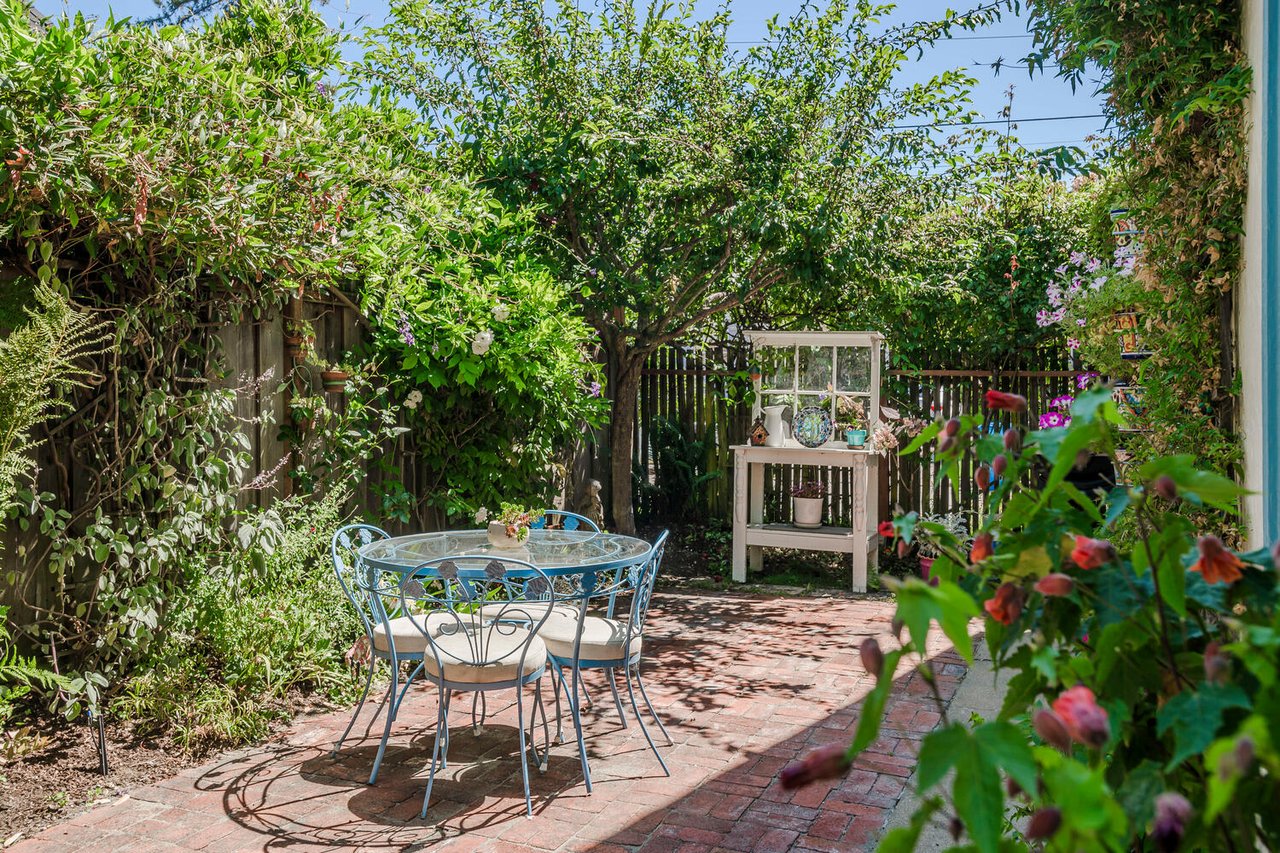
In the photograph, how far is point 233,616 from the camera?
13.4 ft

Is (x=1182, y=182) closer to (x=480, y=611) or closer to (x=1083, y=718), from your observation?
(x=480, y=611)

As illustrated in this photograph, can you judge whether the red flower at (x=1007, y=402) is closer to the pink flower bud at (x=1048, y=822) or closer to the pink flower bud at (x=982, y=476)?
the pink flower bud at (x=982, y=476)

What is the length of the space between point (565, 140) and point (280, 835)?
4.72 metres

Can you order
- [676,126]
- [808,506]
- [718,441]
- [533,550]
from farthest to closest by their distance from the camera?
[718,441], [808,506], [676,126], [533,550]

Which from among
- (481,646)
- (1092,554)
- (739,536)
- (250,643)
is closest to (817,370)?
(739,536)

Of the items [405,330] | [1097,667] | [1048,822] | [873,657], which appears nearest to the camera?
[1048,822]

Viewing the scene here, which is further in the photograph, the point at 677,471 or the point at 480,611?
the point at 677,471

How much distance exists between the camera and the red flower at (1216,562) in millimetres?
924

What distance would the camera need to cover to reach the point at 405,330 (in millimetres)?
5434

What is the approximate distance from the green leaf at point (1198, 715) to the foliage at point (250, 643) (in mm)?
3702

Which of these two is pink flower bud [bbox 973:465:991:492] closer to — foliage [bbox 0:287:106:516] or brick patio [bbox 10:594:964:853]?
brick patio [bbox 10:594:964:853]

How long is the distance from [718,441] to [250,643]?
513 centimetres

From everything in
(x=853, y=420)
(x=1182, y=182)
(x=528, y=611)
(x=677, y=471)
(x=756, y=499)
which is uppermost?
(x=1182, y=182)

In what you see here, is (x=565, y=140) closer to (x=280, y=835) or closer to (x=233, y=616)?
(x=233, y=616)
